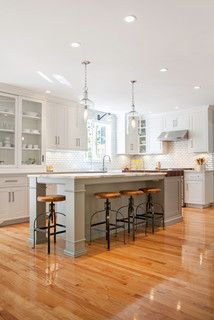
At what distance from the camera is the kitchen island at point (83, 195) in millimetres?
3332

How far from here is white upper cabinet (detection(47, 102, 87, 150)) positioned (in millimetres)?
6194

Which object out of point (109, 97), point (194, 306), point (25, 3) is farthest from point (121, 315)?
point (109, 97)

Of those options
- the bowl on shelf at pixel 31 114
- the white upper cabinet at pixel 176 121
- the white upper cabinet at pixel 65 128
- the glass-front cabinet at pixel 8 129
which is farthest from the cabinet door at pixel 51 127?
the white upper cabinet at pixel 176 121

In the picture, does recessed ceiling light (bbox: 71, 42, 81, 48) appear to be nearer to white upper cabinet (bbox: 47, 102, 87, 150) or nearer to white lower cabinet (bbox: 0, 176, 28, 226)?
white upper cabinet (bbox: 47, 102, 87, 150)

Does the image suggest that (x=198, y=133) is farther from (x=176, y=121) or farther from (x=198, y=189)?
(x=198, y=189)

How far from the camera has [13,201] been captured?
5.24 m

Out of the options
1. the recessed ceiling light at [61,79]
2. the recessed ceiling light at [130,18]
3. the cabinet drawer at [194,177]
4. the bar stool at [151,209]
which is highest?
the recessed ceiling light at [61,79]

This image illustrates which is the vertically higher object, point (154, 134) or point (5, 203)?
point (154, 134)

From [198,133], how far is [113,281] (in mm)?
5573

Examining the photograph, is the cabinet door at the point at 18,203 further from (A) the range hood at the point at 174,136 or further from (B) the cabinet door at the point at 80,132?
(A) the range hood at the point at 174,136

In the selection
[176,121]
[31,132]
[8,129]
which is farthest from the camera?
[176,121]

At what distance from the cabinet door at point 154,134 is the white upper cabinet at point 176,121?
0.65 feet

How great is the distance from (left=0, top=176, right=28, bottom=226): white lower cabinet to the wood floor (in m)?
1.17

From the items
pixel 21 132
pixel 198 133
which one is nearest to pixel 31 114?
pixel 21 132
